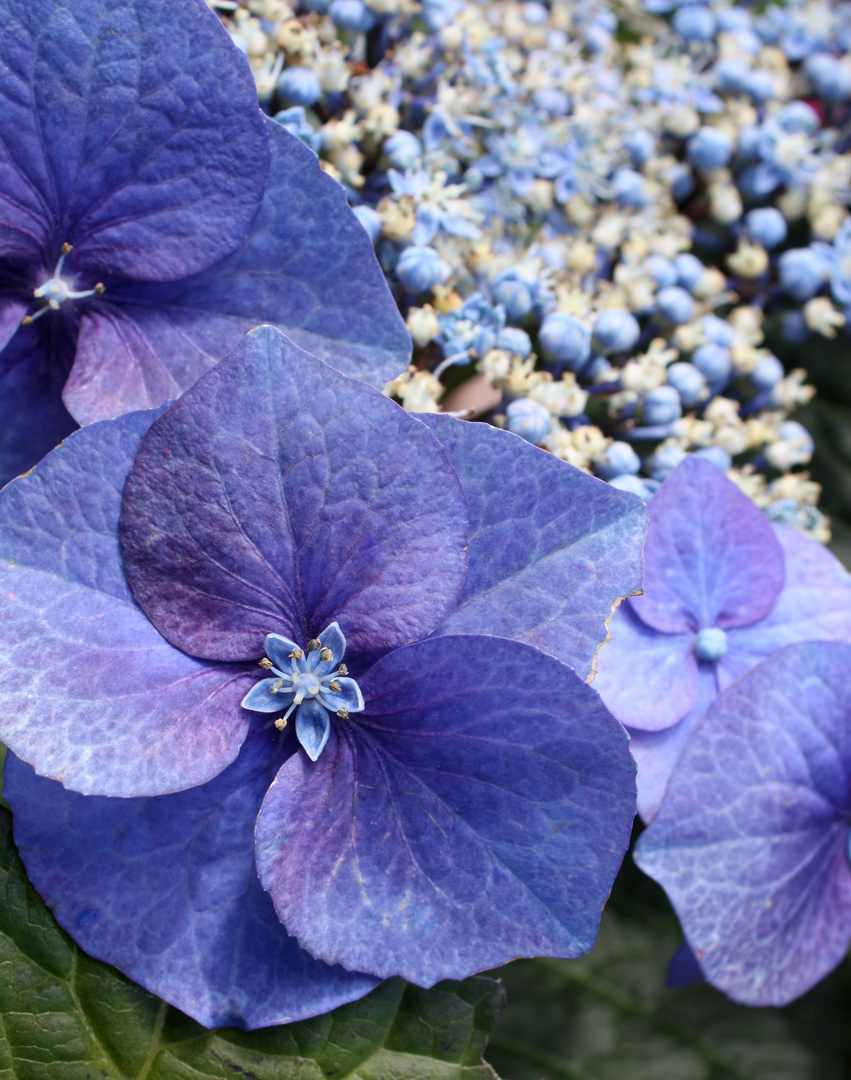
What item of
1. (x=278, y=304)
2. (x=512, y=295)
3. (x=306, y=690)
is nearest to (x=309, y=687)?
(x=306, y=690)

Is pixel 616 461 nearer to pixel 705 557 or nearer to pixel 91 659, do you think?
pixel 705 557

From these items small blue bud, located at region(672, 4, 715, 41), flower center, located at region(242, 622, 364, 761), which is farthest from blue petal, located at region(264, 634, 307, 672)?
small blue bud, located at region(672, 4, 715, 41)

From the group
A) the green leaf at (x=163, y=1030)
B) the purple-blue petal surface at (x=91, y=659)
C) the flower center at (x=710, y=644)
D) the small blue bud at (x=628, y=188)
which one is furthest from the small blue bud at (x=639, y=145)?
the green leaf at (x=163, y=1030)

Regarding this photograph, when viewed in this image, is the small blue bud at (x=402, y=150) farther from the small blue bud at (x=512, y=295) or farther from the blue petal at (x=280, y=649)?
the blue petal at (x=280, y=649)

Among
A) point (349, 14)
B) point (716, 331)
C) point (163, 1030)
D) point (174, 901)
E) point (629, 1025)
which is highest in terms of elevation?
point (349, 14)

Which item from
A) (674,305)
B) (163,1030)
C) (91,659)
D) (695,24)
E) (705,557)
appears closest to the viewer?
(91,659)

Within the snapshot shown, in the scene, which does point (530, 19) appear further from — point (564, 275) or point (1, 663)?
point (1, 663)

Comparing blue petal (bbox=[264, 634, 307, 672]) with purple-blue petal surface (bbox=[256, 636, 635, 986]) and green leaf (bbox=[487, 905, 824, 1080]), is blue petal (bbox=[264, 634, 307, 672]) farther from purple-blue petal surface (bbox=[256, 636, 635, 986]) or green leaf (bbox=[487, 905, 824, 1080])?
green leaf (bbox=[487, 905, 824, 1080])
